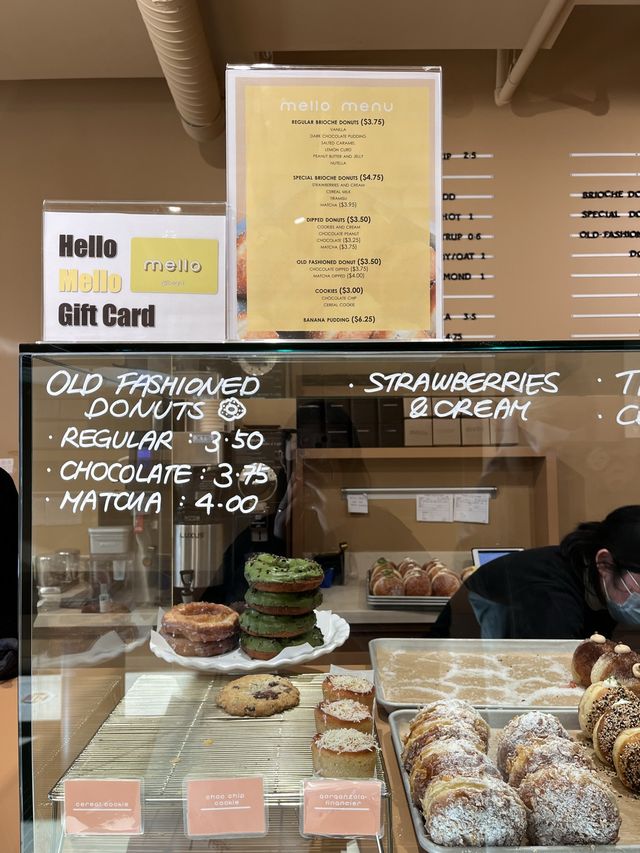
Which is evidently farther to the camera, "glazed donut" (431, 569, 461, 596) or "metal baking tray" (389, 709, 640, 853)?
"glazed donut" (431, 569, 461, 596)

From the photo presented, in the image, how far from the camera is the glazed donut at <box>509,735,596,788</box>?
2.73 feet

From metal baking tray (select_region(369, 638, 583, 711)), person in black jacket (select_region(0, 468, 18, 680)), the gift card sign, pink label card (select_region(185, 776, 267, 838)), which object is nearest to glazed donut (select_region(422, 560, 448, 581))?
metal baking tray (select_region(369, 638, 583, 711))

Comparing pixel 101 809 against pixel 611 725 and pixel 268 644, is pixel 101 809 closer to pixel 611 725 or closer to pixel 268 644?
pixel 268 644

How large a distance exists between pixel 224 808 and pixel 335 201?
75 cm

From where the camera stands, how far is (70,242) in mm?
854

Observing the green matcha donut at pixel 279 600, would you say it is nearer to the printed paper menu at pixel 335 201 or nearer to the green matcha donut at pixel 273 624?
the green matcha donut at pixel 273 624

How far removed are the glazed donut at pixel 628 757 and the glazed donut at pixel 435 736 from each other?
17 centimetres

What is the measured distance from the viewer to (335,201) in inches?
34.3

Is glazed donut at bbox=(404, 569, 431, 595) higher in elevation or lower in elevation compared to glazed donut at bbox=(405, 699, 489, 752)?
higher

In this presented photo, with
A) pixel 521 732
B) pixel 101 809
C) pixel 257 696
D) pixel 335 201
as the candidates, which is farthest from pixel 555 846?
pixel 335 201

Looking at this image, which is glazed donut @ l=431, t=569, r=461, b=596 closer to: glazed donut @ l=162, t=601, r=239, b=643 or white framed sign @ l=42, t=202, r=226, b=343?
glazed donut @ l=162, t=601, r=239, b=643

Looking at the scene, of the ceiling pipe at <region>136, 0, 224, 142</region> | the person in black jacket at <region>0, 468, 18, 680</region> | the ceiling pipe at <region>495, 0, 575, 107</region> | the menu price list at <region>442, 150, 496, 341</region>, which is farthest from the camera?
the menu price list at <region>442, 150, 496, 341</region>

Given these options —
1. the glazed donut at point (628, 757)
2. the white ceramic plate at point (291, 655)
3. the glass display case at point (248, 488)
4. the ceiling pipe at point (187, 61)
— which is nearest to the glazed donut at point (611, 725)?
the glazed donut at point (628, 757)

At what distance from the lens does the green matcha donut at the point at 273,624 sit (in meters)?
0.91
